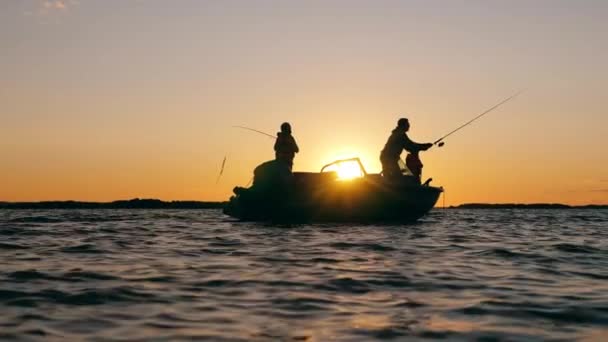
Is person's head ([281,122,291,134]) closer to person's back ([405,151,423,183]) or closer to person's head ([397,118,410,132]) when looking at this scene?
person's head ([397,118,410,132])

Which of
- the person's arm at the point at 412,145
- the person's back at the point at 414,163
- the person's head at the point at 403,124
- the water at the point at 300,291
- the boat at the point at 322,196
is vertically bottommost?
the water at the point at 300,291

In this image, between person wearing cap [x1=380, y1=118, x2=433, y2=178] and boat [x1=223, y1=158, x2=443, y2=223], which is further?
person wearing cap [x1=380, y1=118, x2=433, y2=178]

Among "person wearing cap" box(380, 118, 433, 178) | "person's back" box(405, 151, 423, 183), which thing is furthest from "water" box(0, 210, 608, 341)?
"person's back" box(405, 151, 423, 183)

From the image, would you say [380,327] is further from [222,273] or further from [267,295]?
[222,273]

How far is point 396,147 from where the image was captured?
18234 mm

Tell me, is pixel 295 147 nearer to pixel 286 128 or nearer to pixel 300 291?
pixel 286 128

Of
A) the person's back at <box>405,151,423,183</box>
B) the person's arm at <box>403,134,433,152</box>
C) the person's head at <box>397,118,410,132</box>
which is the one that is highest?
the person's head at <box>397,118,410,132</box>

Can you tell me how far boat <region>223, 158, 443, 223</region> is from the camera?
17.4 metres

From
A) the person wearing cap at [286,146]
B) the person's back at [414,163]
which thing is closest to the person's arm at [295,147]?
the person wearing cap at [286,146]

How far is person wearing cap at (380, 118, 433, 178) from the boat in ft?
0.94

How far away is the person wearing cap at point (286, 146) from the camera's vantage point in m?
17.4

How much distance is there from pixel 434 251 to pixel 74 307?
6.37 metres

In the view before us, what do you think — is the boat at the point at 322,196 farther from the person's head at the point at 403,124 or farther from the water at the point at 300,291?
the water at the point at 300,291

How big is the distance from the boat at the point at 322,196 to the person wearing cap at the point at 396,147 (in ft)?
0.94
